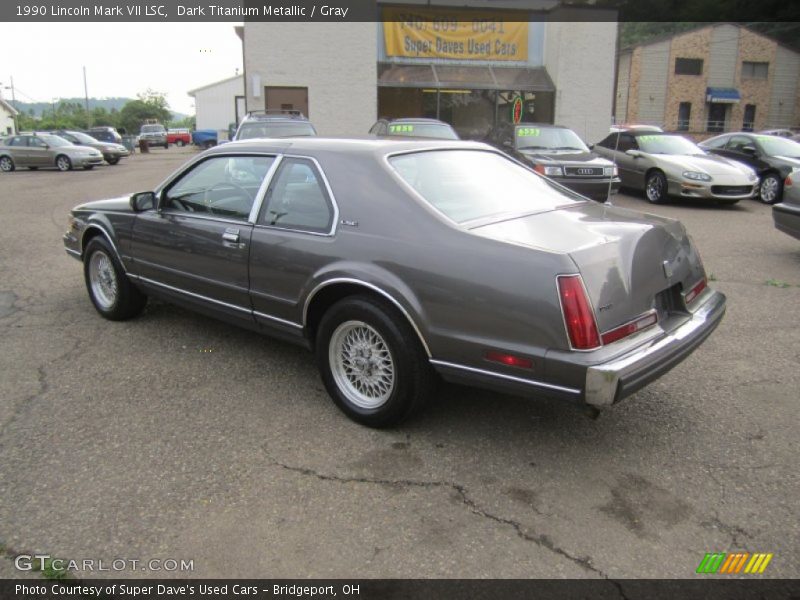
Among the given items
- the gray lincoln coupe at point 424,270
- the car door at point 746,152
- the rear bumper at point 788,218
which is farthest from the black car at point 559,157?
the gray lincoln coupe at point 424,270

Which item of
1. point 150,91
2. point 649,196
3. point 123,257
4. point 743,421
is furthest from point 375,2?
point 150,91

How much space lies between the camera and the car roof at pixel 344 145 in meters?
3.67

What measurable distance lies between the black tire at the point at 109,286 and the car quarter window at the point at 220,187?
0.88m

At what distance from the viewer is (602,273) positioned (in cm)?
286

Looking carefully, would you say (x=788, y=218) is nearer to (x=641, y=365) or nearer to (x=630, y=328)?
(x=630, y=328)

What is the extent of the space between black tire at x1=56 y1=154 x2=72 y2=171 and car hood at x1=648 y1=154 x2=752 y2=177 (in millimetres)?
20211

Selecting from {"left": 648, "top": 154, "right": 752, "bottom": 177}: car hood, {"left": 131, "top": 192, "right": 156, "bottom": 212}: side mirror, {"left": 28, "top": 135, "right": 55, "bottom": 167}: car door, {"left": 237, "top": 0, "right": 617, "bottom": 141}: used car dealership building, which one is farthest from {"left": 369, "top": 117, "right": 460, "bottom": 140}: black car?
{"left": 28, "top": 135, "right": 55, "bottom": 167}: car door

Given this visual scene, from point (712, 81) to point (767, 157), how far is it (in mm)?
38997

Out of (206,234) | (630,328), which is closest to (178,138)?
(206,234)

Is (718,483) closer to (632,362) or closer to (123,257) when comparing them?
(632,362)

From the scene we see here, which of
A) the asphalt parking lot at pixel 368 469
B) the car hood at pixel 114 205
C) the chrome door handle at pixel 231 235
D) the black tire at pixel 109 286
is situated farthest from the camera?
the black tire at pixel 109 286

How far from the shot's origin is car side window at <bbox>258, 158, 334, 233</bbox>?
3.61m

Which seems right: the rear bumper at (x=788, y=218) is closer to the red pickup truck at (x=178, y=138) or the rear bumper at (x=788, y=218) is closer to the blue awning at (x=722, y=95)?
the blue awning at (x=722, y=95)

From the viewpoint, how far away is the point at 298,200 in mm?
3742
